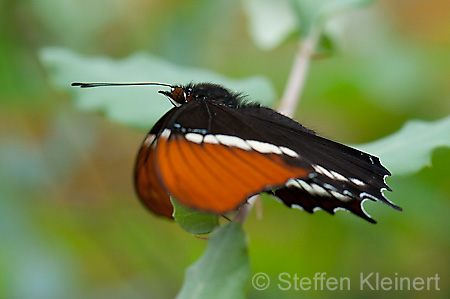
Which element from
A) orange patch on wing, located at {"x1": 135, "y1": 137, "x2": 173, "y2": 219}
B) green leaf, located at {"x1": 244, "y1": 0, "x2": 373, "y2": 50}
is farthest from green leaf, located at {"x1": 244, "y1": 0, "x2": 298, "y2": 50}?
orange patch on wing, located at {"x1": 135, "y1": 137, "x2": 173, "y2": 219}

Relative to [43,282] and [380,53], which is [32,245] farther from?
[380,53]

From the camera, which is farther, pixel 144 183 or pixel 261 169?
pixel 144 183

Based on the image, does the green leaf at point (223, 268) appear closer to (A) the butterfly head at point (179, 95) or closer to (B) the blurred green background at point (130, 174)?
(A) the butterfly head at point (179, 95)

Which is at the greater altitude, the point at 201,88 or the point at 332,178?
the point at 201,88

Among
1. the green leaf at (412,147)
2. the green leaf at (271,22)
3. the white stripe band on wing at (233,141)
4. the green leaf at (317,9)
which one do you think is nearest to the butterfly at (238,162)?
the white stripe band on wing at (233,141)

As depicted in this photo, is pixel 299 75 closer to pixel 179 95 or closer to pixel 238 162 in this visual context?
pixel 179 95

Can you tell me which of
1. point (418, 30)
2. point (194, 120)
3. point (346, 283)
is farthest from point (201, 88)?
point (418, 30)

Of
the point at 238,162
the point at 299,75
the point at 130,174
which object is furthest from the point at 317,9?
the point at 130,174
